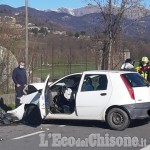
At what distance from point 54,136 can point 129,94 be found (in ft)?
7.26

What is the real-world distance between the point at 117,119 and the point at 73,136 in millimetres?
1427

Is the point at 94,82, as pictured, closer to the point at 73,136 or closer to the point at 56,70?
the point at 73,136

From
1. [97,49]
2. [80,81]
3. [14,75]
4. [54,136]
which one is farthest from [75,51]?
[54,136]

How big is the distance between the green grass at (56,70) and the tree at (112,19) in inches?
95.3

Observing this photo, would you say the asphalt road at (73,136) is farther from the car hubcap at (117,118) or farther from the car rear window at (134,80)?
the car rear window at (134,80)

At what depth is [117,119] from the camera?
1208 centimetres

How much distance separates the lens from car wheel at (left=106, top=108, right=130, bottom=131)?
12.0 m

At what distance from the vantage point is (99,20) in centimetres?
2212

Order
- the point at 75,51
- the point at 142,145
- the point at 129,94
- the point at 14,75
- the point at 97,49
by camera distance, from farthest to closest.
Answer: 1. the point at 75,51
2. the point at 97,49
3. the point at 14,75
4. the point at 129,94
5. the point at 142,145

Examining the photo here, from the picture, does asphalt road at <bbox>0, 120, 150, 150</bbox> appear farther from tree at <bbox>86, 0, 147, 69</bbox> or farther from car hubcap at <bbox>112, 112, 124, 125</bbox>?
tree at <bbox>86, 0, 147, 69</bbox>

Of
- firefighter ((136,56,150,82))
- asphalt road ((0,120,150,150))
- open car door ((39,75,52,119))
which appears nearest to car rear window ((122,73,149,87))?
asphalt road ((0,120,150,150))

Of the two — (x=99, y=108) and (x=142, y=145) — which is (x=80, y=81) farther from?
(x=142, y=145)

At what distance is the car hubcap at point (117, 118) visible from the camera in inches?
474

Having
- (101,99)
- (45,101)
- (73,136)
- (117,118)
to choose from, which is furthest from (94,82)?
(73,136)
